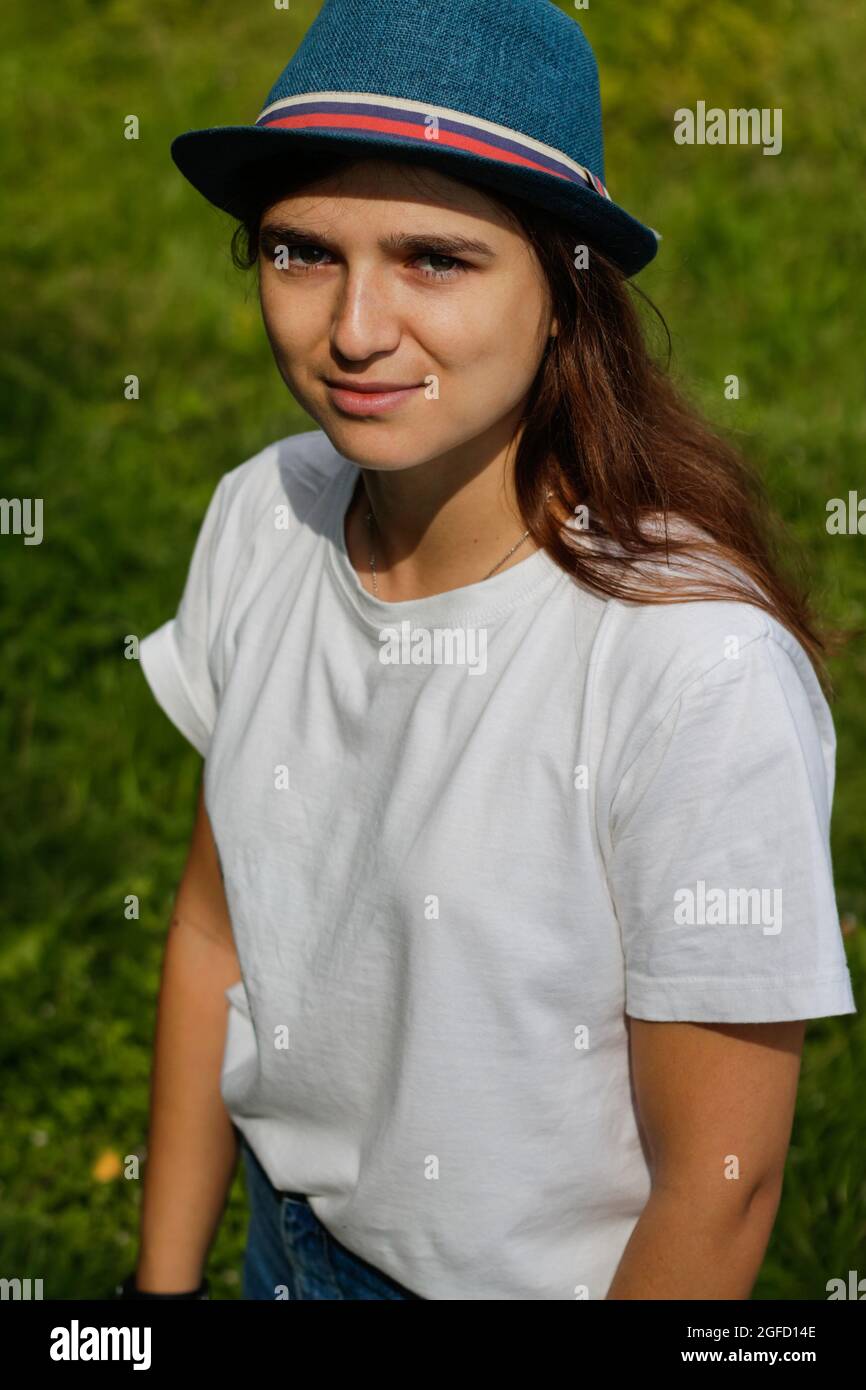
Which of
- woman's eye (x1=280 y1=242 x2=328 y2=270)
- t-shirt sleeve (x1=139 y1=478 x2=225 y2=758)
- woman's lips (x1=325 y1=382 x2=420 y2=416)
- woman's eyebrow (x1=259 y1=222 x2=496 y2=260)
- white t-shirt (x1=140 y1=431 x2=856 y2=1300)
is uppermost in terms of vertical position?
woman's eye (x1=280 y1=242 x2=328 y2=270)

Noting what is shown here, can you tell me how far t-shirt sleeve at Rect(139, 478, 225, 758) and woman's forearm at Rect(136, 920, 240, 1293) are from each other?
316mm

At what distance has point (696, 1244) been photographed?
5.45ft

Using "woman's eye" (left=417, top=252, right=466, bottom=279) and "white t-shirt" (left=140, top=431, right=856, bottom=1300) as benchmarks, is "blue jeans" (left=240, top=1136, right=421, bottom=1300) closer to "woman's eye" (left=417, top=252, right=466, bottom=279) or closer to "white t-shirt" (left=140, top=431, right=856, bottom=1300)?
"white t-shirt" (left=140, top=431, right=856, bottom=1300)

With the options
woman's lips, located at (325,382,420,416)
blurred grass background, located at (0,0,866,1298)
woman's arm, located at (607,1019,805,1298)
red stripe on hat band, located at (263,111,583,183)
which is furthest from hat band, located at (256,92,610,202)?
woman's arm, located at (607,1019,805,1298)

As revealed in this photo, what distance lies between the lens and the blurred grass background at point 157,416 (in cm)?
328

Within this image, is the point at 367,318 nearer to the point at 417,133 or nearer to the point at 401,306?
the point at 401,306

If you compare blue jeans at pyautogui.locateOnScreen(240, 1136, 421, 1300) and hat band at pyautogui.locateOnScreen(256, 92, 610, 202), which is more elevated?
hat band at pyautogui.locateOnScreen(256, 92, 610, 202)

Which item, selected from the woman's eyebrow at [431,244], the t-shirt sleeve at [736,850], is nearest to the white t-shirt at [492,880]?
the t-shirt sleeve at [736,850]

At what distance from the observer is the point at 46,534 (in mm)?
4492

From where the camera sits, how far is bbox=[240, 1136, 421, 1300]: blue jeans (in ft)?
6.24

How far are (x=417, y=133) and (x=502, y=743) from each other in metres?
0.64

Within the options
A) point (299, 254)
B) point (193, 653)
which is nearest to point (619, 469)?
point (299, 254)

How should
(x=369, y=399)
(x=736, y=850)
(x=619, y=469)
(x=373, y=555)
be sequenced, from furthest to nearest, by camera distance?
(x=373, y=555)
(x=619, y=469)
(x=369, y=399)
(x=736, y=850)
